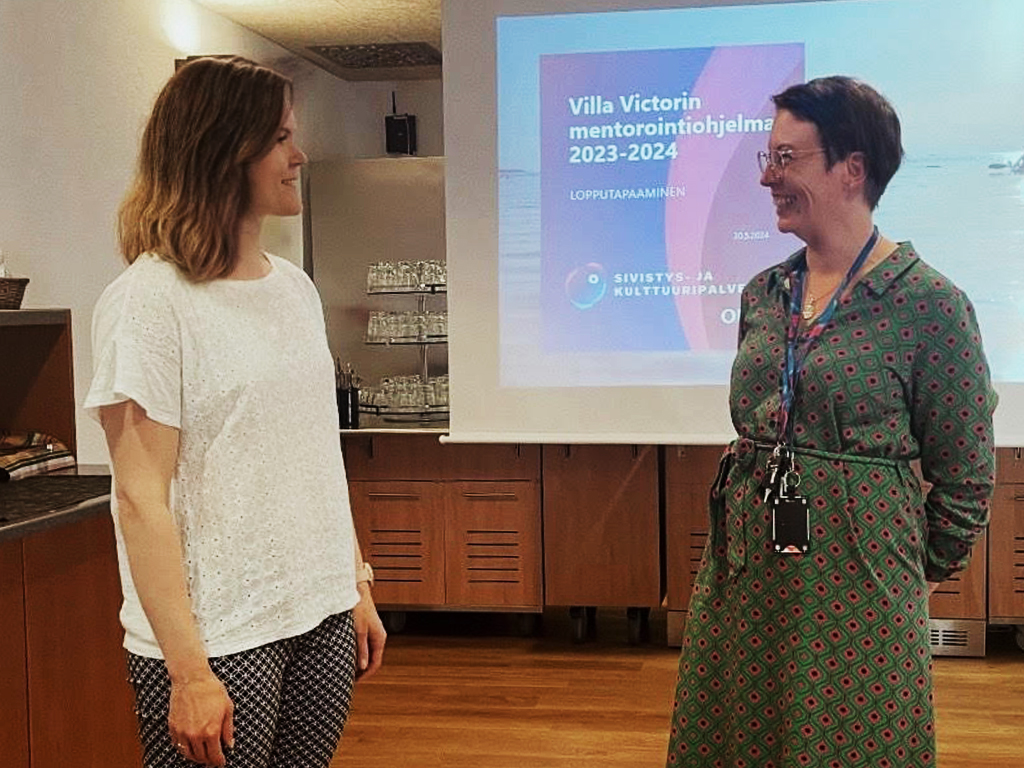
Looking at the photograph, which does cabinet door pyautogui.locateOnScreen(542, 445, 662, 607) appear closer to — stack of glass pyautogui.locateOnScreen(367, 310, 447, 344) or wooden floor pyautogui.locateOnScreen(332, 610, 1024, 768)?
wooden floor pyautogui.locateOnScreen(332, 610, 1024, 768)

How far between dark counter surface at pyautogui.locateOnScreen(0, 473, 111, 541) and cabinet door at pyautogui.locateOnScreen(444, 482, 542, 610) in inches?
69.8

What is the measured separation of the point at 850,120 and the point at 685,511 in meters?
2.63

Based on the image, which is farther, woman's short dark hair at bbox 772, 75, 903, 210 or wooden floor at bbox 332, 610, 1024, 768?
wooden floor at bbox 332, 610, 1024, 768

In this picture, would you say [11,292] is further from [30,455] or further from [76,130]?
[76,130]

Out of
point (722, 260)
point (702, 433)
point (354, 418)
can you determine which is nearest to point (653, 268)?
point (722, 260)

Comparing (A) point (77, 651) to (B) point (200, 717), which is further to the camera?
(A) point (77, 651)

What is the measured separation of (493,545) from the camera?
4.53 meters

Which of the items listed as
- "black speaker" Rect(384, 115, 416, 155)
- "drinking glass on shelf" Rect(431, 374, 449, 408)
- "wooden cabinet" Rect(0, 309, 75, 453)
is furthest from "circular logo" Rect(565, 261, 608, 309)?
"black speaker" Rect(384, 115, 416, 155)

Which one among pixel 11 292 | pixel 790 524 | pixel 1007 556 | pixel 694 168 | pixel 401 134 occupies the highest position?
pixel 401 134

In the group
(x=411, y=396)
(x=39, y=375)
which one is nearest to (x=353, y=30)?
(x=411, y=396)

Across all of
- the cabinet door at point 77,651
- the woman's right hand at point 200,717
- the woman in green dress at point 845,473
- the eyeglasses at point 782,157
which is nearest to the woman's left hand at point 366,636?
the woman's right hand at point 200,717

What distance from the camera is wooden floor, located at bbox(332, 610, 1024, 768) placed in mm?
3465

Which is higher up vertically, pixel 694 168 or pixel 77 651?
pixel 694 168

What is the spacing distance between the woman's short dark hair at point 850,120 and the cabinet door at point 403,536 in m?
2.87
